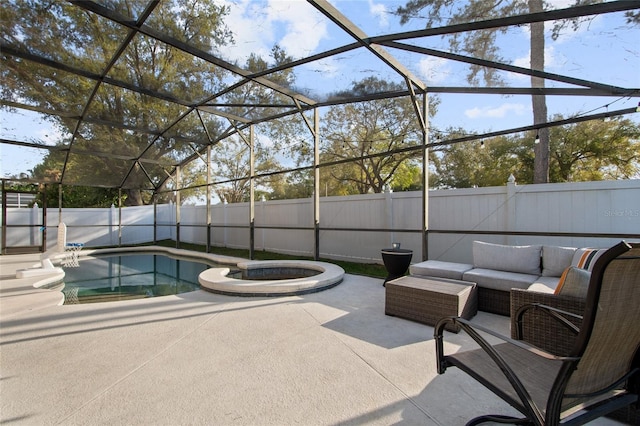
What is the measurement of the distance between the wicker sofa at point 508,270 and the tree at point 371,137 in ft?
19.6

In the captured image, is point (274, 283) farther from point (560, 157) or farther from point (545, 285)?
point (560, 157)

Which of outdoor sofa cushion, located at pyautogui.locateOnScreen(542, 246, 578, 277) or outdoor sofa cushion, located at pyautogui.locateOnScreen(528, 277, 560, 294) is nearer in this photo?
outdoor sofa cushion, located at pyautogui.locateOnScreen(528, 277, 560, 294)

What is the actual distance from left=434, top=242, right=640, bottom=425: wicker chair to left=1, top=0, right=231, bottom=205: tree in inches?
196

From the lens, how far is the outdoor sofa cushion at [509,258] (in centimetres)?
370

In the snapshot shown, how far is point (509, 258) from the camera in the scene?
3861 millimetres

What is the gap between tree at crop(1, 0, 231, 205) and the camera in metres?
4.38

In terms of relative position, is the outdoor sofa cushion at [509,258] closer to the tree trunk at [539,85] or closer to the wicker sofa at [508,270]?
the wicker sofa at [508,270]

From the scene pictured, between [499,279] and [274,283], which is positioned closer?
[499,279]

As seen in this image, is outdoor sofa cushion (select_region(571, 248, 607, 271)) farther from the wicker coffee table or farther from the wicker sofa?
the wicker coffee table

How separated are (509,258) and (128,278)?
27.8ft

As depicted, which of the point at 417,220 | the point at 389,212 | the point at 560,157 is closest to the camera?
the point at 417,220

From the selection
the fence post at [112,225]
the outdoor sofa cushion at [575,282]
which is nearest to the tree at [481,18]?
the outdoor sofa cushion at [575,282]

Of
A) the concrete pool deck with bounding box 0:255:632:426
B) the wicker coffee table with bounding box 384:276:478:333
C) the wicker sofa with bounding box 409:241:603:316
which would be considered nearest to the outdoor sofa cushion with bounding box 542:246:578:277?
the wicker sofa with bounding box 409:241:603:316

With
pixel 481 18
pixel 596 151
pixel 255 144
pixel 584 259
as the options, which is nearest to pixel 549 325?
pixel 584 259
